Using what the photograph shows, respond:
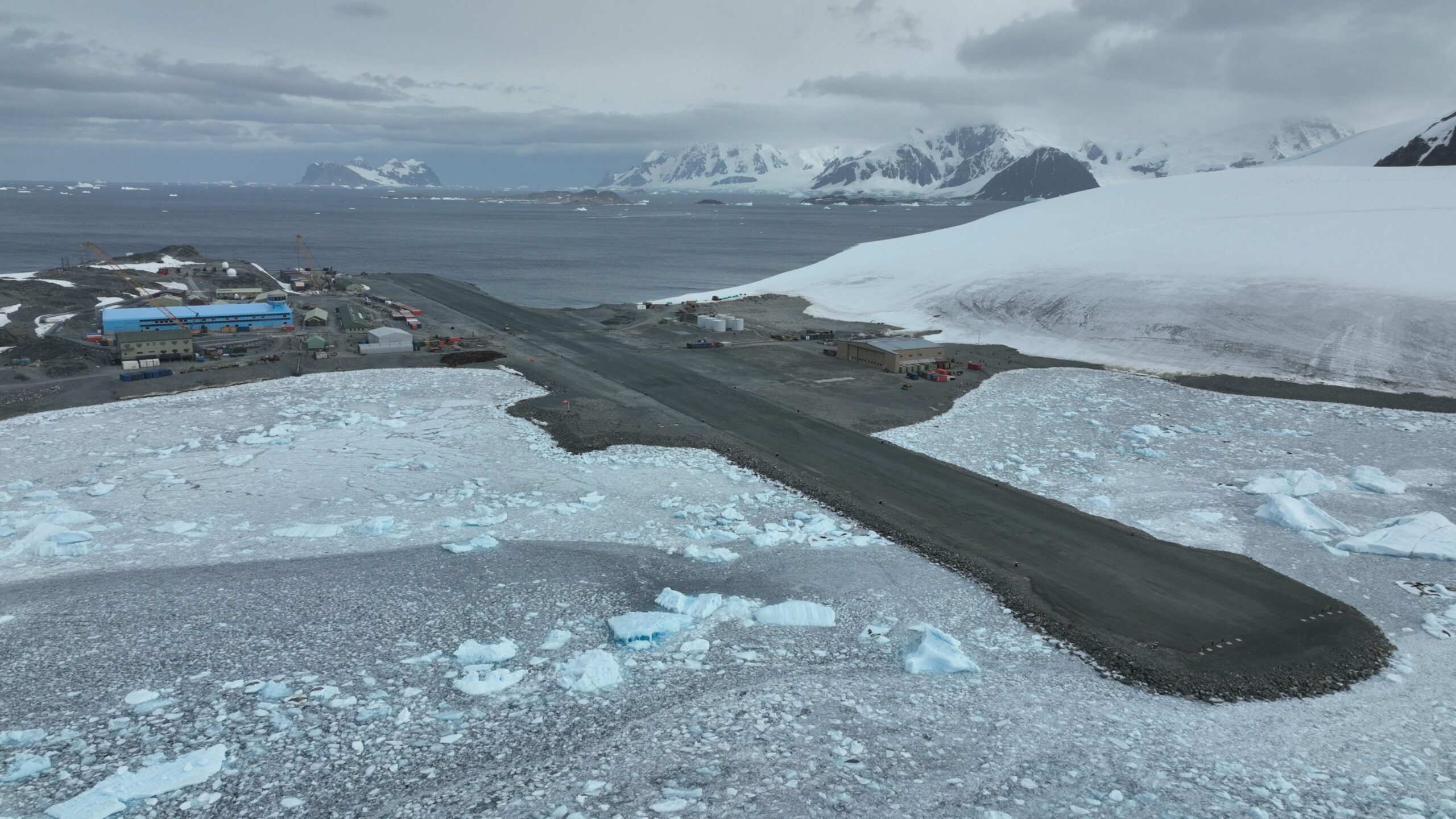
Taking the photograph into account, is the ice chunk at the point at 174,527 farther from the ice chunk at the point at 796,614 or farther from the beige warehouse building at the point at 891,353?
the beige warehouse building at the point at 891,353

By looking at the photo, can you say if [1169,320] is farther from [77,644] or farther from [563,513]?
[77,644]

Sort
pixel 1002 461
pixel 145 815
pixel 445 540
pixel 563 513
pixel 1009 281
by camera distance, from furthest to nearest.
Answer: pixel 1009 281, pixel 1002 461, pixel 563 513, pixel 445 540, pixel 145 815

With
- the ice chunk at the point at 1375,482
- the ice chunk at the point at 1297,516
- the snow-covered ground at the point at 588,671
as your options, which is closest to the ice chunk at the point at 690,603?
the snow-covered ground at the point at 588,671

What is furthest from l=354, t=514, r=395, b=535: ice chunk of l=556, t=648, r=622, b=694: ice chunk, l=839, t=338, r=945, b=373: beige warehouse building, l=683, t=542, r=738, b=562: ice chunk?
l=839, t=338, r=945, b=373: beige warehouse building

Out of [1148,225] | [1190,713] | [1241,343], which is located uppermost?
[1148,225]

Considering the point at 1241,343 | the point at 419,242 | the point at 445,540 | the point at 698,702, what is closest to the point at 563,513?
the point at 445,540

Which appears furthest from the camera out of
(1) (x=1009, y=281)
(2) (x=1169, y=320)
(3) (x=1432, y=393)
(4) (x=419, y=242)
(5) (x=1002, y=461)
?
(4) (x=419, y=242)
